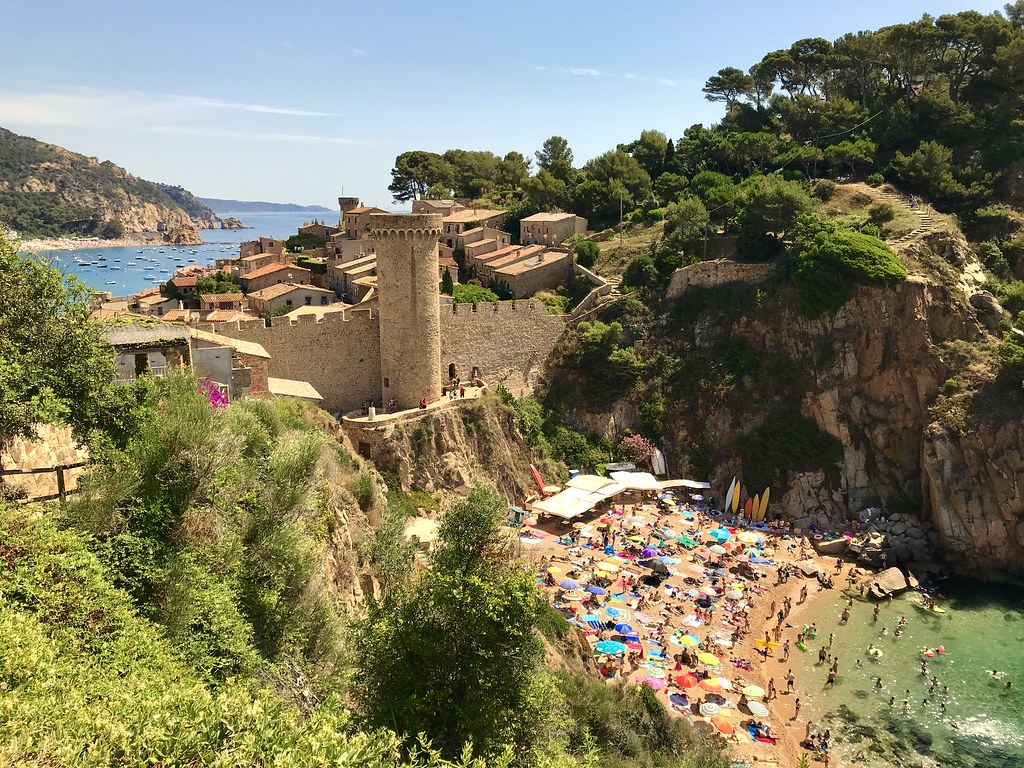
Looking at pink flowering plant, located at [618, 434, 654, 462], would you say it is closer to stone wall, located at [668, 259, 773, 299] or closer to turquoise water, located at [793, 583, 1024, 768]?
stone wall, located at [668, 259, 773, 299]

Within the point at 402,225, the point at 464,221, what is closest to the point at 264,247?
the point at 464,221

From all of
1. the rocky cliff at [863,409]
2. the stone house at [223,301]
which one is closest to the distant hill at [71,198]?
the stone house at [223,301]

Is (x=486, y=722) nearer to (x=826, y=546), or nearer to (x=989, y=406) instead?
(x=826, y=546)

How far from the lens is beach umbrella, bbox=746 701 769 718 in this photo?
771 inches

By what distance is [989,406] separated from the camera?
30297 mm

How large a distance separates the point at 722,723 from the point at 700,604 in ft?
18.6

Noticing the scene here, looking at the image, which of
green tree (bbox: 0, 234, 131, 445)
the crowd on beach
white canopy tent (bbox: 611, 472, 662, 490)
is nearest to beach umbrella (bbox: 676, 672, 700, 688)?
the crowd on beach

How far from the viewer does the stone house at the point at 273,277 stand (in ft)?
115

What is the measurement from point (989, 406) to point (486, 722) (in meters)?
29.9

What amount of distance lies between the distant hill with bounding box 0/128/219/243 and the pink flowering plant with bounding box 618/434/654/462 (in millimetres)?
115438

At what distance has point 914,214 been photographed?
123ft

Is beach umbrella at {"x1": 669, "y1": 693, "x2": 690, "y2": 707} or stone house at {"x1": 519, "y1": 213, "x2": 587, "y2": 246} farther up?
stone house at {"x1": 519, "y1": 213, "x2": 587, "y2": 246}

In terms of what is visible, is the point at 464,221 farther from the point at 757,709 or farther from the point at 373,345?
the point at 757,709

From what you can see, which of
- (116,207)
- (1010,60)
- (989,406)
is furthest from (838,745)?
(116,207)
